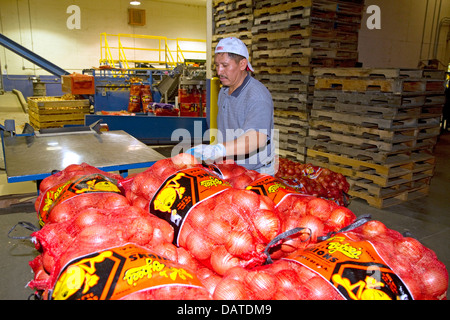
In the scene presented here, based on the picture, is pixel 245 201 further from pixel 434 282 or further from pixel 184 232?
pixel 434 282

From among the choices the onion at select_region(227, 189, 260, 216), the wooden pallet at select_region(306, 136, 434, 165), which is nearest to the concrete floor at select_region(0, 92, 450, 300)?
the wooden pallet at select_region(306, 136, 434, 165)

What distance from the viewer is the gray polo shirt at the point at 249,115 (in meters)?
2.76

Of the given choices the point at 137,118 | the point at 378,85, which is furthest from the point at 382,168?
the point at 137,118

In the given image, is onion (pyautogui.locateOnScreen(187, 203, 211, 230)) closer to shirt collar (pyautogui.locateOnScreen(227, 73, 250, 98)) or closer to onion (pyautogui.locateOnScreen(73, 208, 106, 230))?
onion (pyautogui.locateOnScreen(73, 208, 106, 230))

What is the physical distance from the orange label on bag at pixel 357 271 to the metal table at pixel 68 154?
2616mm

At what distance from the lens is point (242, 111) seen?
2.98 m

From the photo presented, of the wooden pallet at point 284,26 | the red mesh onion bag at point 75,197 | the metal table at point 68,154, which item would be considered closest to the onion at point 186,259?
the red mesh onion bag at point 75,197

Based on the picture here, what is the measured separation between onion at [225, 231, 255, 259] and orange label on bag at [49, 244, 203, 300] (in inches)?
9.8

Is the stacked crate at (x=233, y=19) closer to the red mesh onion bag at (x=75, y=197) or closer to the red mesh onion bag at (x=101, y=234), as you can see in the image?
the red mesh onion bag at (x=75, y=197)

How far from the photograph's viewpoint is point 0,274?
9.98ft

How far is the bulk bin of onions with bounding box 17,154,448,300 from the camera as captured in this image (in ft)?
4.05

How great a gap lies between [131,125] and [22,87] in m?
14.0
